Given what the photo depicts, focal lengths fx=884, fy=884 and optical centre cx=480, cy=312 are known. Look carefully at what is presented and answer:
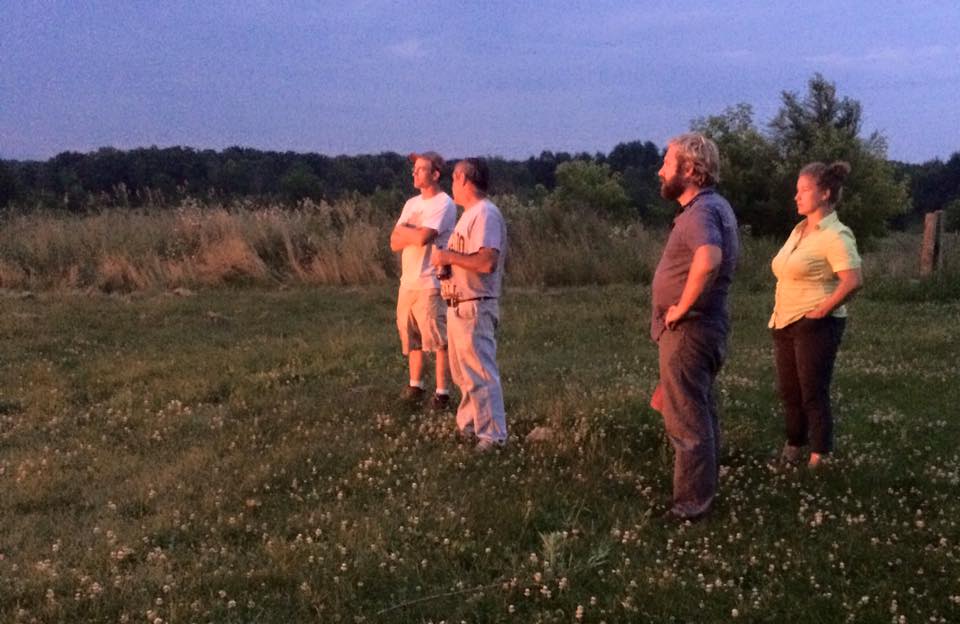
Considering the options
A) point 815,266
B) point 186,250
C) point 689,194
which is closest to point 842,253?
point 815,266

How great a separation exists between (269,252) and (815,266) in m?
13.4

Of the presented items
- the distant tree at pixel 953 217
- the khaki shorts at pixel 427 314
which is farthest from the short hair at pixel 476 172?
the distant tree at pixel 953 217

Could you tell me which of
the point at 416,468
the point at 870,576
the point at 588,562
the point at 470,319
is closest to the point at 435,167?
the point at 470,319

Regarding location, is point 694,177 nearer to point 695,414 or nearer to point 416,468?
point 695,414

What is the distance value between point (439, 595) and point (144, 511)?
2.06 m

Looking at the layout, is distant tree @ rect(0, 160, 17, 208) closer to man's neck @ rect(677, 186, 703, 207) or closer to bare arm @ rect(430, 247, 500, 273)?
bare arm @ rect(430, 247, 500, 273)

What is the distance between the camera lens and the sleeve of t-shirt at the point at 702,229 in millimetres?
4273

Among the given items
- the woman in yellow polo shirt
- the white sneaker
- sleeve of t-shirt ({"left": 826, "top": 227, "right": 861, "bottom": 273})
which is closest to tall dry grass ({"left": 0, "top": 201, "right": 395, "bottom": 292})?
the white sneaker

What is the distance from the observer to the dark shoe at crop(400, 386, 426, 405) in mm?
7109

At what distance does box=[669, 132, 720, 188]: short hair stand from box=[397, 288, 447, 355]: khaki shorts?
2583 millimetres

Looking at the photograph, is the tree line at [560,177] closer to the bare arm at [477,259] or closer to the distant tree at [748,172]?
the distant tree at [748,172]

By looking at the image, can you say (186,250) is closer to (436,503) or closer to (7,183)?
(436,503)

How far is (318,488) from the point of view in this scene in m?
5.23

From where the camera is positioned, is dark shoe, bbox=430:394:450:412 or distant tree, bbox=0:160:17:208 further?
distant tree, bbox=0:160:17:208
